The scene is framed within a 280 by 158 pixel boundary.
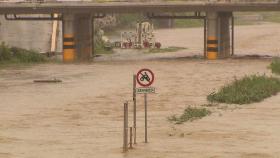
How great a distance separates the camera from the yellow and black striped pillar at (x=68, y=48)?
69.8m

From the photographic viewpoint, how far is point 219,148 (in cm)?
2742

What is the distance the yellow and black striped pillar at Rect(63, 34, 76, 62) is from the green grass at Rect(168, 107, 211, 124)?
110ft

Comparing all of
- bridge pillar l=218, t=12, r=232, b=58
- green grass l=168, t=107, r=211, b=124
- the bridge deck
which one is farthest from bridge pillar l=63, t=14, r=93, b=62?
green grass l=168, t=107, r=211, b=124

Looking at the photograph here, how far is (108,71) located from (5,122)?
27.3 meters

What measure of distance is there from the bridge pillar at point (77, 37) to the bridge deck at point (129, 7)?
980mm

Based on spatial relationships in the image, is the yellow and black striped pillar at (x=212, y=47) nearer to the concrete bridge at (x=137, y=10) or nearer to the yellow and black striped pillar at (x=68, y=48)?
the concrete bridge at (x=137, y=10)

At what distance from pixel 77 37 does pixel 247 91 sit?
3082cm

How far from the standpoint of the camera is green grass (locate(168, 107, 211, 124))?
34.3m

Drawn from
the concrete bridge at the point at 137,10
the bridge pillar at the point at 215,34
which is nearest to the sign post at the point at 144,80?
the concrete bridge at the point at 137,10

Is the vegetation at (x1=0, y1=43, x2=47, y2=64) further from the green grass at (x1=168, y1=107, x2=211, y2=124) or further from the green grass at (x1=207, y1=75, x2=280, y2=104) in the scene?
the green grass at (x1=168, y1=107, x2=211, y2=124)

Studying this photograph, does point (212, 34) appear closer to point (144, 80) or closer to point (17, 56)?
point (17, 56)

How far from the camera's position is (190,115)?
35375 mm

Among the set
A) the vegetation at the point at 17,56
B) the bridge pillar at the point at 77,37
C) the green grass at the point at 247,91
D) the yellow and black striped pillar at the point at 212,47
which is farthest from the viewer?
the vegetation at the point at 17,56

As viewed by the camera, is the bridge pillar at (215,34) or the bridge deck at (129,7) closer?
the bridge deck at (129,7)
